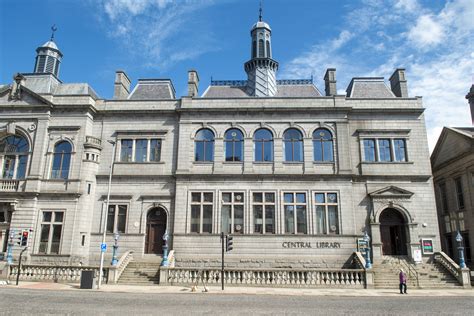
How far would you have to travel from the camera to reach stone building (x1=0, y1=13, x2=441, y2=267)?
28203 mm

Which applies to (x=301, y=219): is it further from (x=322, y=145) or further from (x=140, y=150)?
(x=140, y=150)

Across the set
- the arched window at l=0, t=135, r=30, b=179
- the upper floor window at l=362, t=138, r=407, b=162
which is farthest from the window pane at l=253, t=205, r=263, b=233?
the arched window at l=0, t=135, r=30, b=179

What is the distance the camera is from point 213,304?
52.9 feet

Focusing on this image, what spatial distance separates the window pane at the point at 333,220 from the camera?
28.3 metres

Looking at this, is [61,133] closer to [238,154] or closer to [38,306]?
[238,154]

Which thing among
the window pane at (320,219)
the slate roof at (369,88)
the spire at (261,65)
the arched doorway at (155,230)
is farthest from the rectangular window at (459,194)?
the arched doorway at (155,230)

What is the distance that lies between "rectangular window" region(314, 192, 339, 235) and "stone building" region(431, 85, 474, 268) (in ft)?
40.6

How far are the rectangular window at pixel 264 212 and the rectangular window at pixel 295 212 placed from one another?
1126 mm

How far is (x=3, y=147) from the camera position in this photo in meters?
31.2

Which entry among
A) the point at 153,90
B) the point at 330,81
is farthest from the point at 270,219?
the point at 153,90

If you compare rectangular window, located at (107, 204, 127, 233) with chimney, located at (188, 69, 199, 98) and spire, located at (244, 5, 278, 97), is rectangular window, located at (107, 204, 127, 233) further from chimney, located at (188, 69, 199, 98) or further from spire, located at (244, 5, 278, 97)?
spire, located at (244, 5, 278, 97)

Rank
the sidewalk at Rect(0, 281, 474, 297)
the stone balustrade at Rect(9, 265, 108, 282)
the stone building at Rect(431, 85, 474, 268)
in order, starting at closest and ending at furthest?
the sidewalk at Rect(0, 281, 474, 297) → the stone balustrade at Rect(9, 265, 108, 282) → the stone building at Rect(431, 85, 474, 268)

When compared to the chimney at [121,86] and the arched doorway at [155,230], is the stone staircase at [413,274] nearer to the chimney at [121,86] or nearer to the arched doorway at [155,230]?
the arched doorway at [155,230]

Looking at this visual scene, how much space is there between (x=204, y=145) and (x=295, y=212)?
9.65 m
